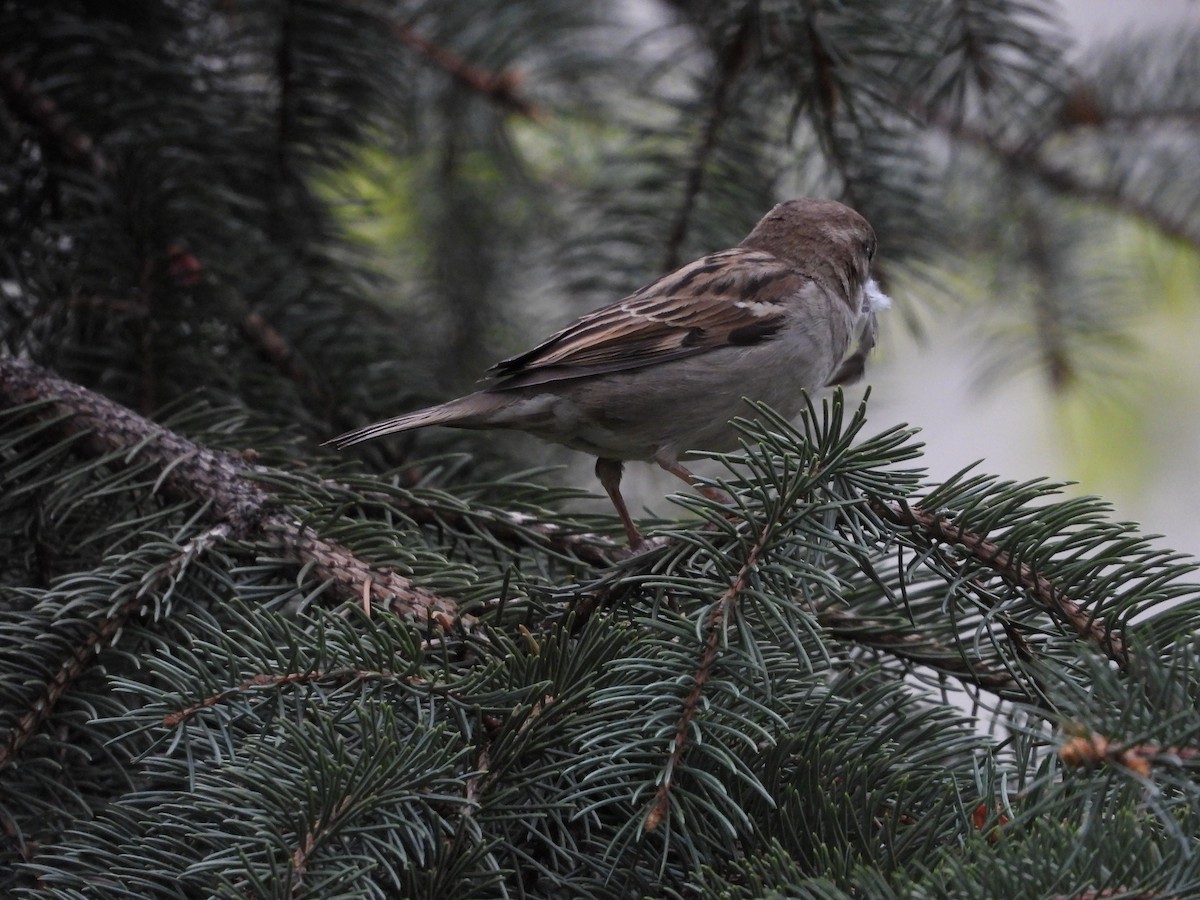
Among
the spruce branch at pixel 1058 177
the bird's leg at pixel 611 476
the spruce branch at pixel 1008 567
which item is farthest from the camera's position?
the spruce branch at pixel 1058 177

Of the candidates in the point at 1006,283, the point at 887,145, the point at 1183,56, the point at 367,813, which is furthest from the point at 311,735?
the point at 1183,56

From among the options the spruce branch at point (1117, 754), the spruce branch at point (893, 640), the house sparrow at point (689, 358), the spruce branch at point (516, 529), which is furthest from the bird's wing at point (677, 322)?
Result: the spruce branch at point (1117, 754)

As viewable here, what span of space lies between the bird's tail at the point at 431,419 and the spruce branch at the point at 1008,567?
2.87 feet

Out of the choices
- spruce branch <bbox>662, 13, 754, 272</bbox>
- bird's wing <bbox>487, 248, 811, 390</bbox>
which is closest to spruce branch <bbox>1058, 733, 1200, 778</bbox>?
bird's wing <bbox>487, 248, 811, 390</bbox>

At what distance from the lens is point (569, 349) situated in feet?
7.45

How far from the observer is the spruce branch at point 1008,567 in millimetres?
1234

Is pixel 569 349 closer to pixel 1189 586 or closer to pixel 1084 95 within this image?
pixel 1189 586

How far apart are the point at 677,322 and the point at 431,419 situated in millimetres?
618

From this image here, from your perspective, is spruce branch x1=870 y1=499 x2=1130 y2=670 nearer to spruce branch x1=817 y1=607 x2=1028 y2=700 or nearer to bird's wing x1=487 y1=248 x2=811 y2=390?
spruce branch x1=817 y1=607 x2=1028 y2=700

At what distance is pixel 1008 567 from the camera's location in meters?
1.30

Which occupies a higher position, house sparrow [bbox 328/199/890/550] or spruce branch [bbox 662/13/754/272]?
spruce branch [bbox 662/13/754/272]

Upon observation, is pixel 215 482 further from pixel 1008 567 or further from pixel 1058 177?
pixel 1058 177

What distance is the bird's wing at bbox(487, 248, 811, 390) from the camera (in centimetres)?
225

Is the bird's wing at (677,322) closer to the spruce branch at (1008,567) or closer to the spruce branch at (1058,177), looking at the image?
the spruce branch at (1058,177)
